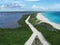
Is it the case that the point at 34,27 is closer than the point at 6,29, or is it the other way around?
the point at 6,29

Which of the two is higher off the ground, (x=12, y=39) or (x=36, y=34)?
(x=12, y=39)

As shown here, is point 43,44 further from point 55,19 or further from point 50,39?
point 55,19

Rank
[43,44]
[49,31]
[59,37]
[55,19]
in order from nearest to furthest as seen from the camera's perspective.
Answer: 1. [43,44]
2. [59,37]
3. [49,31]
4. [55,19]

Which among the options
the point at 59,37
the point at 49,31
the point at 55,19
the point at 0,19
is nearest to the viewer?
the point at 59,37

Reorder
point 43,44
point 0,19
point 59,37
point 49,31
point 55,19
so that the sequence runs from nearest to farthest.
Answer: point 43,44, point 59,37, point 49,31, point 0,19, point 55,19

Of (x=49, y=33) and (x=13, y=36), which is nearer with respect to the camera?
(x=13, y=36)

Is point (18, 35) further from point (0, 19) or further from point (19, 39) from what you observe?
point (0, 19)

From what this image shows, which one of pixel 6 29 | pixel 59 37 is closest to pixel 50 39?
pixel 59 37

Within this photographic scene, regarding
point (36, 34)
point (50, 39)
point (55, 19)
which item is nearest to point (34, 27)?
point (36, 34)

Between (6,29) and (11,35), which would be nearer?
(11,35)
